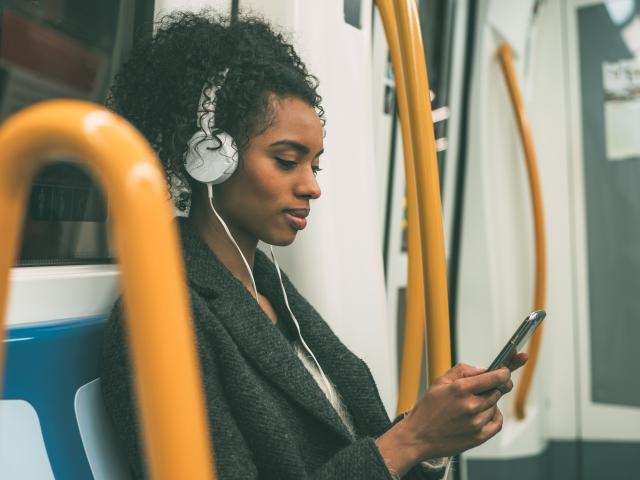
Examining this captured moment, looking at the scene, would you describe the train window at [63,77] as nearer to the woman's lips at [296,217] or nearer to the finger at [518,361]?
the woman's lips at [296,217]

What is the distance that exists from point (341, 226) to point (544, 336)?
6.52 feet

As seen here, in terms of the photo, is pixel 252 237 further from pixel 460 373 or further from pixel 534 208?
pixel 534 208

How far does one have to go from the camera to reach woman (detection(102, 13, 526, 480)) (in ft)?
2.75

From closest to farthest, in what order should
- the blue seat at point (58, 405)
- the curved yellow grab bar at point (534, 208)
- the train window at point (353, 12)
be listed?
the blue seat at point (58, 405) → the train window at point (353, 12) → the curved yellow grab bar at point (534, 208)

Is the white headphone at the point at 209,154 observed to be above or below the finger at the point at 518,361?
above

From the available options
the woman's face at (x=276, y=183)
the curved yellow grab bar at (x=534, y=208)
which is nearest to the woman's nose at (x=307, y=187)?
the woman's face at (x=276, y=183)

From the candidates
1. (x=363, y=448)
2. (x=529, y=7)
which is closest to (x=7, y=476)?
(x=363, y=448)

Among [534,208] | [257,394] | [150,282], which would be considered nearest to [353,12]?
[257,394]

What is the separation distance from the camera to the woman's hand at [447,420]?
84 centimetres

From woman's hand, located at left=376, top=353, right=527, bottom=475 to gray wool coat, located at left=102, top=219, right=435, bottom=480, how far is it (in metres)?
0.04

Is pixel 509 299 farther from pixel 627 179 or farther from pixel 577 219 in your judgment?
pixel 627 179

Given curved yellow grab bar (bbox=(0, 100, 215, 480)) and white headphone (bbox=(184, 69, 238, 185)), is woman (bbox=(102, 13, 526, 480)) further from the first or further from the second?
curved yellow grab bar (bbox=(0, 100, 215, 480))

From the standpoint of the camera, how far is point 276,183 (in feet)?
3.09

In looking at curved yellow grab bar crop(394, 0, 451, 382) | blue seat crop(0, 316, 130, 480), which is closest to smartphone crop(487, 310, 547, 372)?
curved yellow grab bar crop(394, 0, 451, 382)
